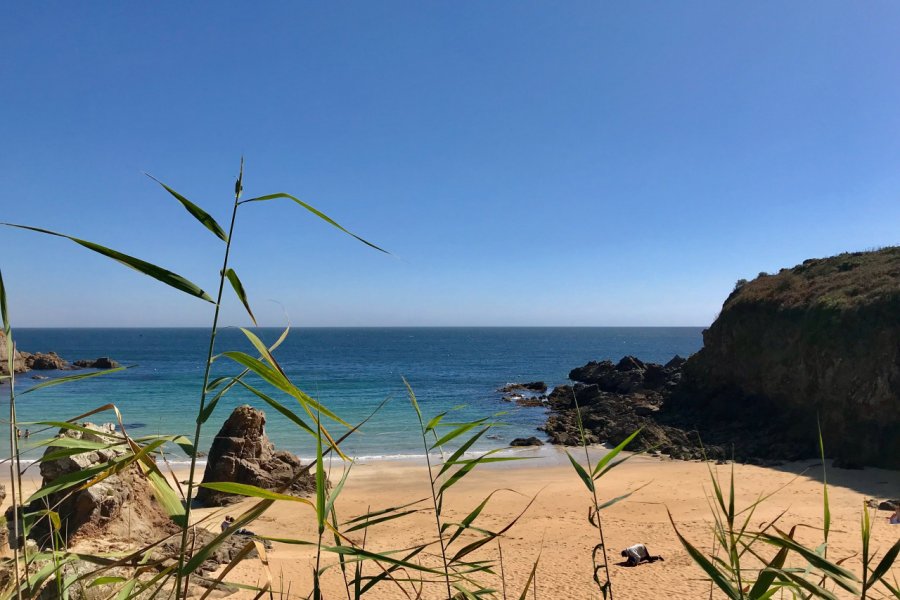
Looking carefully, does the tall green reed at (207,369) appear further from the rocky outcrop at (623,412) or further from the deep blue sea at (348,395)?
the rocky outcrop at (623,412)

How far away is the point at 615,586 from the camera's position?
877 centimetres

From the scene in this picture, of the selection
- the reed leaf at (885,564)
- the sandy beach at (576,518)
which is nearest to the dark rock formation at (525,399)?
the sandy beach at (576,518)

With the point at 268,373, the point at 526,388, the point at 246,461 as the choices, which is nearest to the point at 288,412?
the point at 268,373

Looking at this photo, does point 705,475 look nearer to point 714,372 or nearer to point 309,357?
point 714,372

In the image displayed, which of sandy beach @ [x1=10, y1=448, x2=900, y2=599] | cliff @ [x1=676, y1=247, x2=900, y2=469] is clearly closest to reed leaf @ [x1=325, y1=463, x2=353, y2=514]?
sandy beach @ [x1=10, y1=448, x2=900, y2=599]

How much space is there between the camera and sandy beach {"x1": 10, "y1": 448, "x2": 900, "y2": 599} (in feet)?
29.2

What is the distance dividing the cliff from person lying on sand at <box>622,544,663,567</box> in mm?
11111

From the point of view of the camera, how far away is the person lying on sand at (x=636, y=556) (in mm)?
9695

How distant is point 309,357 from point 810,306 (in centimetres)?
6954

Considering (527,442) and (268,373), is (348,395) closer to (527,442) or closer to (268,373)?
(527,442)

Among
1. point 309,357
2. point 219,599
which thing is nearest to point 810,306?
point 219,599

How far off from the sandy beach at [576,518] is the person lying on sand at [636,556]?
0.41 ft

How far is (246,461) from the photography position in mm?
14242

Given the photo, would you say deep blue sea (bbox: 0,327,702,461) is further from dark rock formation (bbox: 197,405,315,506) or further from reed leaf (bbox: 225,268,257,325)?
dark rock formation (bbox: 197,405,315,506)
